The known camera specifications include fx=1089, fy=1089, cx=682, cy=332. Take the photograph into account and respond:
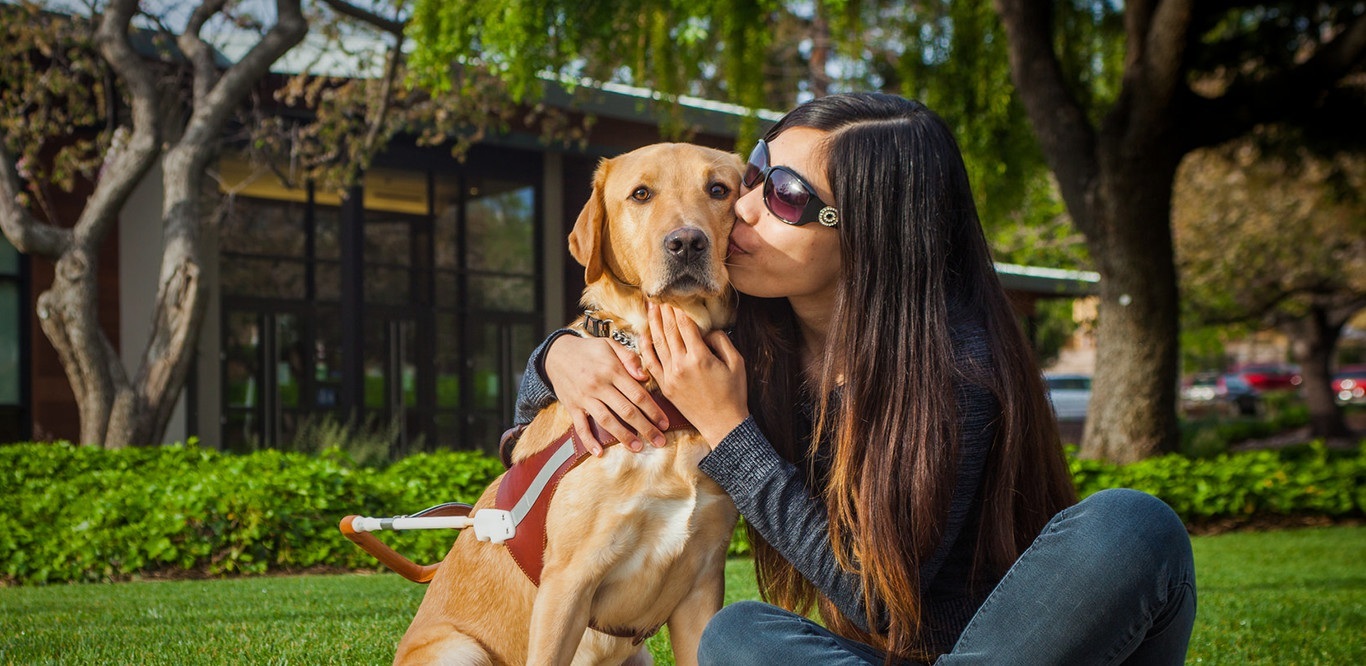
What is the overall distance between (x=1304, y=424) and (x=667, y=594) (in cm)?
2679

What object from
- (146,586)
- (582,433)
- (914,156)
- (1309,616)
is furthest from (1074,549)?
(146,586)

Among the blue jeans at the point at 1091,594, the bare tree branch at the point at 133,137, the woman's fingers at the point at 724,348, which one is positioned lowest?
the blue jeans at the point at 1091,594

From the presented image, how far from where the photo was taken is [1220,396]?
1695 inches

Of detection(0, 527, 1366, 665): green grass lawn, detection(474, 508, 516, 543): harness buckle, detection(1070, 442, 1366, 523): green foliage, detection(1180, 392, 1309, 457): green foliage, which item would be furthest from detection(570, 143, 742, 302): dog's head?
detection(1180, 392, 1309, 457): green foliage

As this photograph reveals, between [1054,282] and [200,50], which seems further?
Answer: [1054,282]

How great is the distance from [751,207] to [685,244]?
218 mm

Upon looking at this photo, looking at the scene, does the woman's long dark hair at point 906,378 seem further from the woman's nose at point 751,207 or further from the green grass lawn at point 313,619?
the green grass lawn at point 313,619

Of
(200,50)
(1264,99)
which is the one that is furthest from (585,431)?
(1264,99)

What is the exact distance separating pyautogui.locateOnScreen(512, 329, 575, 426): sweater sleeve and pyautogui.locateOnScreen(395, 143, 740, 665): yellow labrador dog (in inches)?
1.4

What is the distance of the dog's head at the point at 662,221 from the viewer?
2576 millimetres

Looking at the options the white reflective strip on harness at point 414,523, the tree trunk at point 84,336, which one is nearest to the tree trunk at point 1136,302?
the white reflective strip on harness at point 414,523

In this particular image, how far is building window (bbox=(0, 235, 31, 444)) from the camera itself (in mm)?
12820

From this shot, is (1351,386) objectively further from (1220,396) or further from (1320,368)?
(1320,368)

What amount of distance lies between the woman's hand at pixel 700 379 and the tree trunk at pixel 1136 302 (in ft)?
26.3
